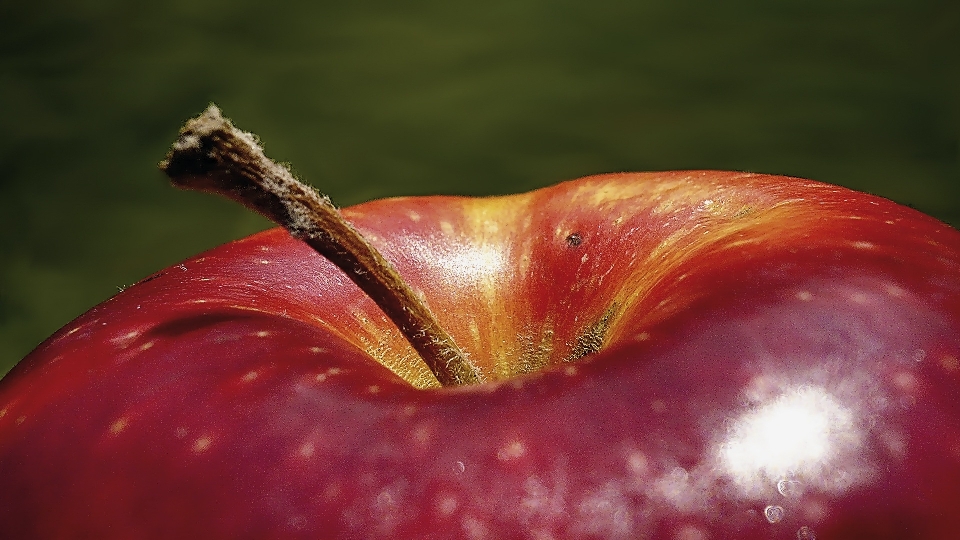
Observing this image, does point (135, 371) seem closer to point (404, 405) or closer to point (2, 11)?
point (404, 405)

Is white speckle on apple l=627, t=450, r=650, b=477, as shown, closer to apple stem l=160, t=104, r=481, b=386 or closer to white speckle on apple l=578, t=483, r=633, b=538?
white speckle on apple l=578, t=483, r=633, b=538

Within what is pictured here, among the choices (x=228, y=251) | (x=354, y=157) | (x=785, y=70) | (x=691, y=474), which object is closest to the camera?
(x=691, y=474)

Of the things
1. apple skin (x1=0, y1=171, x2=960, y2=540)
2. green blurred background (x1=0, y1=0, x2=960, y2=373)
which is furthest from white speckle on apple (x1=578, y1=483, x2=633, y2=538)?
green blurred background (x1=0, y1=0, x2=960, y2=373)

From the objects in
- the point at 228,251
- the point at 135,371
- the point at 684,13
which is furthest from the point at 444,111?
the point at 135,371

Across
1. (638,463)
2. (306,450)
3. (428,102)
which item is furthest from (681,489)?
(428,102)

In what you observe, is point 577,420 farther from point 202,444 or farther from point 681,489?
point 202,444

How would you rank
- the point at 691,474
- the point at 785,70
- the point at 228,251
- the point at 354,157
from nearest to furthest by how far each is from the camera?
the point at 691,474, the point at 228,251, the point at 785,70, the point at 354,157
